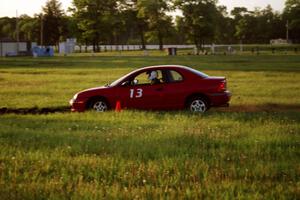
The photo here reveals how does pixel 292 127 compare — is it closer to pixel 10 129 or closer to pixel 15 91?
pixel 10 129

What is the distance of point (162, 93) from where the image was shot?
586 inches

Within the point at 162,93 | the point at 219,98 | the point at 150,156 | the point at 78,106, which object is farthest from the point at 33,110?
the point at 150,156

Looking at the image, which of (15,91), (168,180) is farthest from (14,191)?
(15,91)

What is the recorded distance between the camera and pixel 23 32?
162m

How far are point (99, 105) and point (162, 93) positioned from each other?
198 cm

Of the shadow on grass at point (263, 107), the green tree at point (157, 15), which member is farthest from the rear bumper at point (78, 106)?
the green tree at point (157, 15)

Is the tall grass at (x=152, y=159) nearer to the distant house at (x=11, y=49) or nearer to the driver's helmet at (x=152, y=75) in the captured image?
the driver's helmet at (x=152, y=75)

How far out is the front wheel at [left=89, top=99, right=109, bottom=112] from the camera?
15.3 meters

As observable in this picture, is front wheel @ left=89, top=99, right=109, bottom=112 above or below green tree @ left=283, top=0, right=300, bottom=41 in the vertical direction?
below

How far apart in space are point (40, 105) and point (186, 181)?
11739mm

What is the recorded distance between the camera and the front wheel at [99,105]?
15.3 m

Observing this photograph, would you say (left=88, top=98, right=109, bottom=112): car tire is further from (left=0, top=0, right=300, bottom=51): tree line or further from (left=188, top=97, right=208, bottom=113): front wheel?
(left=0, top=0, right=300, bottom=51): tree line

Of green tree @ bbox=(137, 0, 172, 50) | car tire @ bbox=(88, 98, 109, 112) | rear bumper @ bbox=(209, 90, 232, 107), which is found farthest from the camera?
green tree @ bbox=(137, 0, 172, 50)

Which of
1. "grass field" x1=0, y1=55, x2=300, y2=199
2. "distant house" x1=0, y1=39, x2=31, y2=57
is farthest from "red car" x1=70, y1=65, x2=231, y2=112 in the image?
"distant house" x1=0, y1=39, x2=31, y2=57
